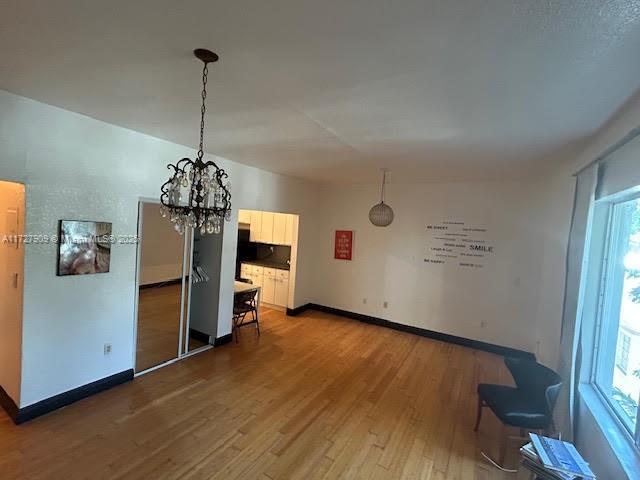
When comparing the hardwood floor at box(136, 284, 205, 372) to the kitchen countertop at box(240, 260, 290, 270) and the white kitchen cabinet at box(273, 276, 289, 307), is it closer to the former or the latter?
the white kitchen cabinet at box(273, 276, 289, 307)

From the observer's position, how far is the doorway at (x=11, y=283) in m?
2.71

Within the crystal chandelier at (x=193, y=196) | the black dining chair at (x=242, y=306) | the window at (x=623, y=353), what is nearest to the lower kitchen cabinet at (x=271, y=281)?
the black dining chair at (x=242, y=306)

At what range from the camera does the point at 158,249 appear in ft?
13.1

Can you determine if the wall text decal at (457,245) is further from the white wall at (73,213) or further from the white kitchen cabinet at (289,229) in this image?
the white wall at (73,213)

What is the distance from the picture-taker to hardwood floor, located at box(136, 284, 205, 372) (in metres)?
3.89

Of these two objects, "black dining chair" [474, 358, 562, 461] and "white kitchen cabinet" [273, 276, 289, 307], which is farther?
"white kitchen cabinet" [273, 276, 289, 307]

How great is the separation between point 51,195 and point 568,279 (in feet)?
16.1

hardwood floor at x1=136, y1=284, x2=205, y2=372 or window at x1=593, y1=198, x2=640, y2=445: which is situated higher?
window at x1=593, y1=198, x2=640, y2=445

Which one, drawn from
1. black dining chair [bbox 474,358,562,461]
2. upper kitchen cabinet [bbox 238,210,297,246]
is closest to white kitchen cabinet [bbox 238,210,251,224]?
upper kitchen cabinet [bbox 238,210,297,246]

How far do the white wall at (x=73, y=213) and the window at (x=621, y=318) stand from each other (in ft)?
14.4

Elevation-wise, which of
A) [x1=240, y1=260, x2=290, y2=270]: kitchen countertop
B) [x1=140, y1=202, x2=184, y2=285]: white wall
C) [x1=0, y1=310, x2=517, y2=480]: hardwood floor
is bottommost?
[x1=0, y1=310, x2=517, y2=480]: hardwood floor

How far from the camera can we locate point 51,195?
276 cm

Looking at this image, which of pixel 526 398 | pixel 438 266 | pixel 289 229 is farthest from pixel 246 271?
pixel 526 398

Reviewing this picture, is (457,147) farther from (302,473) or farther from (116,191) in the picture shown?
(116,191)
